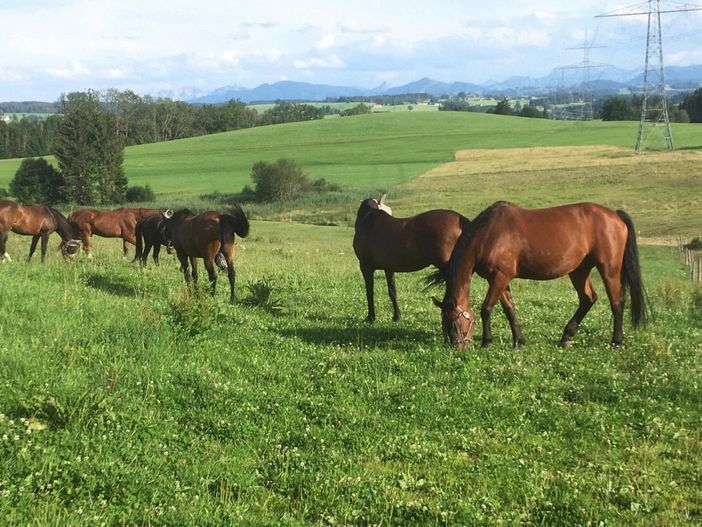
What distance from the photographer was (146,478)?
5082 mm

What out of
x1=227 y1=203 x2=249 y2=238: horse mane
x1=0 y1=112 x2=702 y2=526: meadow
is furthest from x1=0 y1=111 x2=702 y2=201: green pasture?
x1=0 y1=112 x2=702 y2=526: meadow

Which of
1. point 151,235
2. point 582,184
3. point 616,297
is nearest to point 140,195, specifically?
point 582,184

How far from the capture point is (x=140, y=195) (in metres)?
73.9

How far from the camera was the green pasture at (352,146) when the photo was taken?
284 ft

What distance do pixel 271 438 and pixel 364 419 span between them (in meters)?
1.05

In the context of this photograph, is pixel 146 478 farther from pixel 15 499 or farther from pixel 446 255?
pixel 446 255

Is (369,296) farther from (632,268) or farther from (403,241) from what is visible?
(632,268)

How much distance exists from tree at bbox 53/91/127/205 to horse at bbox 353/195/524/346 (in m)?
64.9

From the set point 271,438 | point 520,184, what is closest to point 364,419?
point 271,438

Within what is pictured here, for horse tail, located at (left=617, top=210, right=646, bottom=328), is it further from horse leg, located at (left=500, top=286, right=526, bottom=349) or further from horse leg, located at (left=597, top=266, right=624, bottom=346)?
horse leg, located at (left=500, top=286, right=526, bottom=349)

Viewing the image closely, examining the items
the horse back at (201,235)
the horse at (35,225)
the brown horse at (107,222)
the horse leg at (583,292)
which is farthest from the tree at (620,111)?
the horse leg at (583,292)

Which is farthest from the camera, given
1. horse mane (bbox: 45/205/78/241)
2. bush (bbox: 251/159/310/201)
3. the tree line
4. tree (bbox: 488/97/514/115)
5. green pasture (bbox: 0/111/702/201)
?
tree (bbox: 488/97/514/115)

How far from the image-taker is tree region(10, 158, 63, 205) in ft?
239

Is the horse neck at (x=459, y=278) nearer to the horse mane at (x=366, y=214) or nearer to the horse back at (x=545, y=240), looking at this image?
the horse back at (x=545, y=240)
